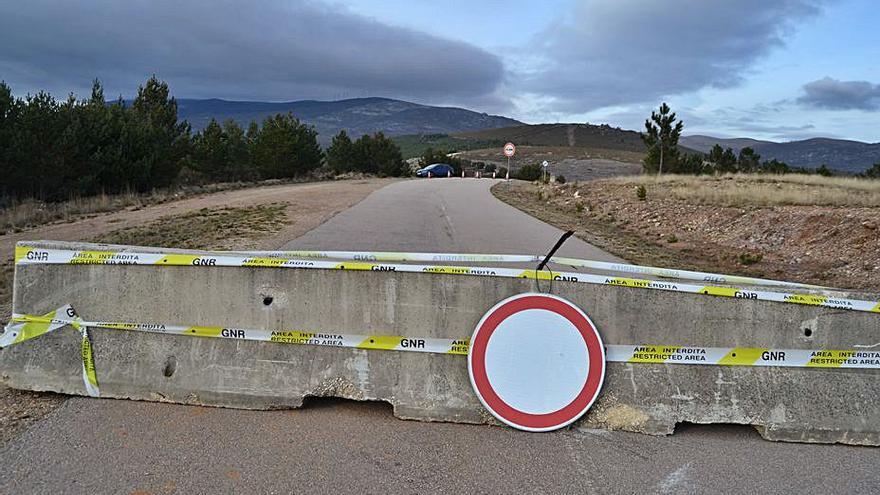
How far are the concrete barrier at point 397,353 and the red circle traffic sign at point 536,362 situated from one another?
4.1 inches

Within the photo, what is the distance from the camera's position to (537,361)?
443cm

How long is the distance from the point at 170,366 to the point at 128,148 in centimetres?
3105

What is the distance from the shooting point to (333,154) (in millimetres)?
62125

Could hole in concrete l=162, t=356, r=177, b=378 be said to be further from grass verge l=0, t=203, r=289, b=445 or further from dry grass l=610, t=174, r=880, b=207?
dry grass l=610, t=174, r=880, b=207

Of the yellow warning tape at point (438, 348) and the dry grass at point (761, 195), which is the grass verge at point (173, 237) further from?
the dry grass at point (761, 195)

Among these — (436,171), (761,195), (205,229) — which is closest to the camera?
(205,229)

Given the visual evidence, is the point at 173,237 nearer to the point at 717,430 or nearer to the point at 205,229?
the point at 205,229

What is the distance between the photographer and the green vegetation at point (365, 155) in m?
62.4

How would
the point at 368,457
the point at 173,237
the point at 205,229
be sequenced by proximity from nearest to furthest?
the point at 368,457, the point at 173,237, the point at 205,229

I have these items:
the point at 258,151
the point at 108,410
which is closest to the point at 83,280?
the point at 108,410

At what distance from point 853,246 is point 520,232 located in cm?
734

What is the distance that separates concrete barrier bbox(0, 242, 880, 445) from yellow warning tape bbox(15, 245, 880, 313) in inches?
2.0

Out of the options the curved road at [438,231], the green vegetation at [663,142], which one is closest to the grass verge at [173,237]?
the curved road at [438,231]

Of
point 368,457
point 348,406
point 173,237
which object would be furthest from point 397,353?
point 173,237
